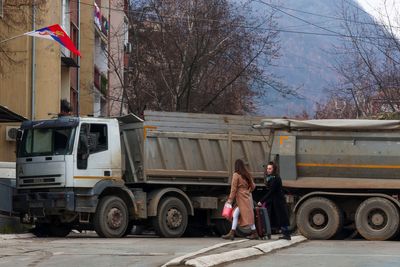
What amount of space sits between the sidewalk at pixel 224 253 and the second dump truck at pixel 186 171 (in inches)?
125

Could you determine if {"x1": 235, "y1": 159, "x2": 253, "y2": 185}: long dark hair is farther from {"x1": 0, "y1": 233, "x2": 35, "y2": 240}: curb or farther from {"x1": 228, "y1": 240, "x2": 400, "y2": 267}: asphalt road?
{"x1": 0, "y1": 233, "x2": 35, "y2": 240}: curb

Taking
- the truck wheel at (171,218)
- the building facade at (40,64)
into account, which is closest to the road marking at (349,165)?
the truck wheel at (171,218)

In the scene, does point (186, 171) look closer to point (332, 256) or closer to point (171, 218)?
point (171, 218)

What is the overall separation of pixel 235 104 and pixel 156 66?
438 cm

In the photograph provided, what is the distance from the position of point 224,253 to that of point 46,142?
8.41m

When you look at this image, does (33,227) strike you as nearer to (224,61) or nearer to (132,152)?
(132,152)

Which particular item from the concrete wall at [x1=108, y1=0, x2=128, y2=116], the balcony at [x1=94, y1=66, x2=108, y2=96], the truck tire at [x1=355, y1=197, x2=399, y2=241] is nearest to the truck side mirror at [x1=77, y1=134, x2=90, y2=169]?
the truck tire at [x1=355, y1=197, x2=399, y2=241]

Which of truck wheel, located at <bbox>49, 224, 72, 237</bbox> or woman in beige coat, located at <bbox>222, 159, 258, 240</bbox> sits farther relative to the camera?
truck wheel, located at <bbox>49, 224, 72, 237</bbox>

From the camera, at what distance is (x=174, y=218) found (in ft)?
69.1

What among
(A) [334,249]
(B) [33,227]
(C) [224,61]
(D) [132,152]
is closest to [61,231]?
(B) [33,227]

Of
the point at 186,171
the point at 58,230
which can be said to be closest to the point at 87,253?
the point at 58,230

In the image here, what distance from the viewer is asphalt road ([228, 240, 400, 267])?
12.2 m

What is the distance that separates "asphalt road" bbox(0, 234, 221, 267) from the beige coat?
185cm

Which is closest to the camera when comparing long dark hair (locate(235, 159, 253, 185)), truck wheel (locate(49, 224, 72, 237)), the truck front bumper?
long dark hair (locate(235, 159, 253, 185))
